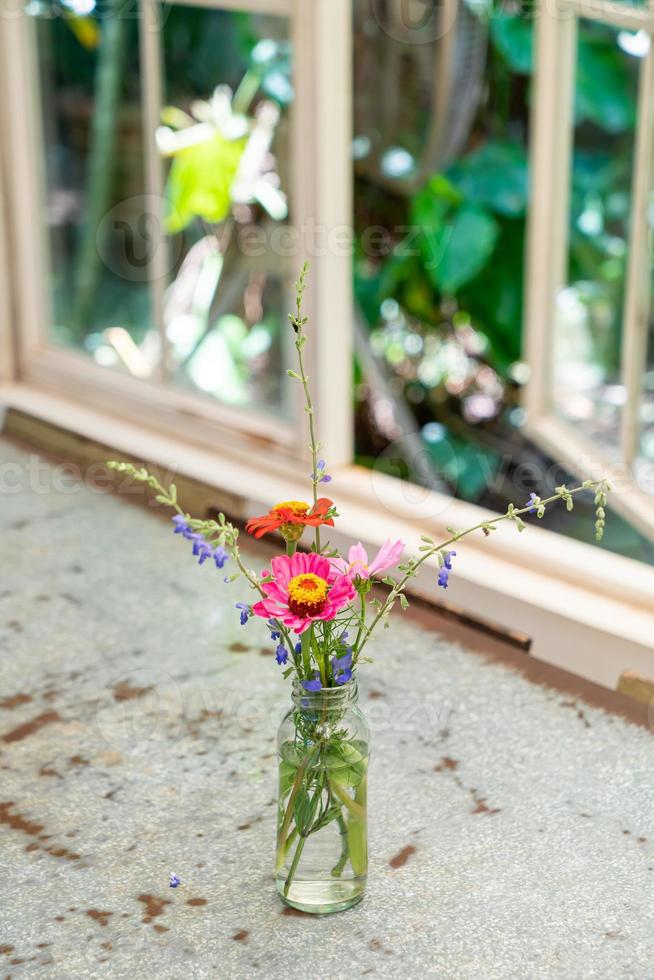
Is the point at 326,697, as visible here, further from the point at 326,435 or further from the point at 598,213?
the point at 598,213

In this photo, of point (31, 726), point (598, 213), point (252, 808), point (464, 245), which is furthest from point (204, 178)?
point (252, 808)

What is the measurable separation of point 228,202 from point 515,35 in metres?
0.92

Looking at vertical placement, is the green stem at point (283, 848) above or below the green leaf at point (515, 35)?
below

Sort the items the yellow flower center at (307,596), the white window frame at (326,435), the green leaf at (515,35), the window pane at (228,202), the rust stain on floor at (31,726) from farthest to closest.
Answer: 1. the green leaf at (515,35)
2. the window pane at (228,202)
3. the white window frame at (326,435)
4. the rust stain on floor at (31,726)
5. the yellow flower center at (307,596)

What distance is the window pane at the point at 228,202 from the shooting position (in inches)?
92.4

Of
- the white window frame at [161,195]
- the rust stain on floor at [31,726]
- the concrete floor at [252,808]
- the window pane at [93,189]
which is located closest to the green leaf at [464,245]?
the window pane at [93,189]

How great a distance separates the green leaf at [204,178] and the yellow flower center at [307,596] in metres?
1.63

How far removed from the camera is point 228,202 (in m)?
2.74

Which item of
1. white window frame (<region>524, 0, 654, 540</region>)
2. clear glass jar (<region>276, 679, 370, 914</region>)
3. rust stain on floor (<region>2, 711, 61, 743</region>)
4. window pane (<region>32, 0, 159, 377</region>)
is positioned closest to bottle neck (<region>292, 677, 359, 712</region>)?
clear glass jar (<region>276, 679, 370, 914</region>)

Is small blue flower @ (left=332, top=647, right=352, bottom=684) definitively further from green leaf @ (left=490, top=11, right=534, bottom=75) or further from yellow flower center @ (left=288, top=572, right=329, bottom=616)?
green leaf @ (left=490, top=11, right=534, bottom=75)

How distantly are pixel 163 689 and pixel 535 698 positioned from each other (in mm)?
418

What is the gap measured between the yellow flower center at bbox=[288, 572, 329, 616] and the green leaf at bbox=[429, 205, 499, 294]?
87.4 inches

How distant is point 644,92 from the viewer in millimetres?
1676

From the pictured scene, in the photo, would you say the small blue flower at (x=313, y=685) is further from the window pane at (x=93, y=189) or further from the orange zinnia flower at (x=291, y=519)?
the window pane at (x=93, y=189)
